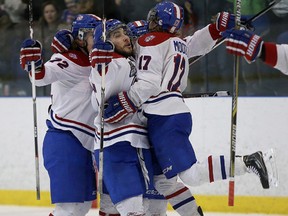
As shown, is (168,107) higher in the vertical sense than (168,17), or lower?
lower

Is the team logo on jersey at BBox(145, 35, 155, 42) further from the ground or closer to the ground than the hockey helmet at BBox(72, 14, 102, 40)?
closer to the ground

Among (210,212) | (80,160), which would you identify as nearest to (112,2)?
(210,212)

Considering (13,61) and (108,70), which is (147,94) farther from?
(13,61)

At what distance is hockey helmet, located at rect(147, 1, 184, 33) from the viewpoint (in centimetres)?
392

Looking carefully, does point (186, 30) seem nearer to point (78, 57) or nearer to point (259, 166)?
point (78, 57)

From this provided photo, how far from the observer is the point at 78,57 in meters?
4.02

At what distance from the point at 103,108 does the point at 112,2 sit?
83.7 inches

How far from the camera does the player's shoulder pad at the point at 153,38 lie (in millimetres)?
3848

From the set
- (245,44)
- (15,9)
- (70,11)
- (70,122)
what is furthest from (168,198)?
(15,9)

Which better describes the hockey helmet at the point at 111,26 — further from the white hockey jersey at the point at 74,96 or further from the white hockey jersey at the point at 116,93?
the white hockey jersey at the point at 74,96

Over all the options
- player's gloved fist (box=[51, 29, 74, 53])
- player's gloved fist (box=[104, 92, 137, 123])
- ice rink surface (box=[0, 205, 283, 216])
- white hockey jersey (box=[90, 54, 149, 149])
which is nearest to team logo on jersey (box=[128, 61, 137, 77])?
white hockey jersey (box=[90, 54, 149, 149])

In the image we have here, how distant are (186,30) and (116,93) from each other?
1.89m

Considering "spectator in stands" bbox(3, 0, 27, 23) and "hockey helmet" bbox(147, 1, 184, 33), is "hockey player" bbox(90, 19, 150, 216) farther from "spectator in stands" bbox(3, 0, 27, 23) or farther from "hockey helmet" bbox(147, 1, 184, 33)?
"spectator in stands" bbox(3, 0, 27, 23)

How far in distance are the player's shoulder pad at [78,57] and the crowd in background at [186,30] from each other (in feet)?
3.26
